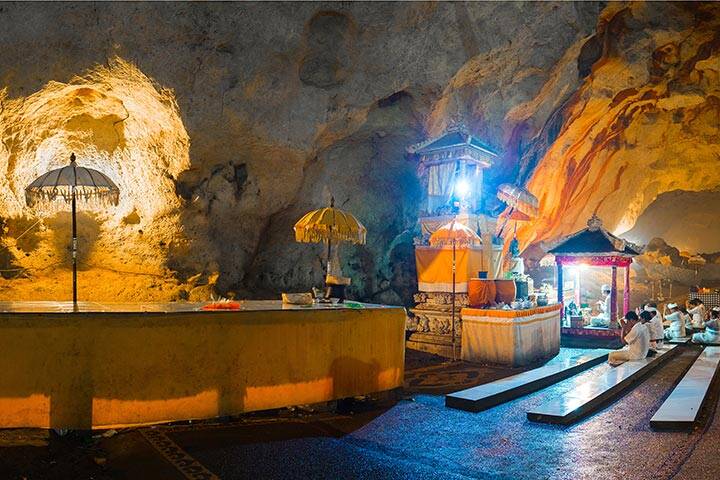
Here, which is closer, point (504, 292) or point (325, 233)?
point (325, 233)

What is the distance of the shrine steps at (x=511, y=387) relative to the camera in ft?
25.1

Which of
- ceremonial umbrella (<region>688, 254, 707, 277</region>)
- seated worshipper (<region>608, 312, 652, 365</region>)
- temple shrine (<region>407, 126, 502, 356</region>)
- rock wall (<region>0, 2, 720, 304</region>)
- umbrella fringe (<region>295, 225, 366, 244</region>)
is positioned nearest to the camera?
umbrella fringe (<region>295, 225, 366, 244</region>)

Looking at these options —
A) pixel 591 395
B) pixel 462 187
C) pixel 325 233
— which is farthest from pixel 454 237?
pixel 591 395

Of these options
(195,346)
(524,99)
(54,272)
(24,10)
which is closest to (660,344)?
(524,99)

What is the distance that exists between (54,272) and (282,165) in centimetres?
568

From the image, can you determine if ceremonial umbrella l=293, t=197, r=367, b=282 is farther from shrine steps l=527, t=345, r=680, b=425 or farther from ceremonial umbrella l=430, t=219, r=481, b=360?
ceremonial umbrella l=430, t=219, r=481, b=360

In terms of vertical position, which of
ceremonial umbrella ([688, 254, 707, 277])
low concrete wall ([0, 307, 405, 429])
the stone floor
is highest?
ceremonial umbrella ([688, 254, 707, 277])

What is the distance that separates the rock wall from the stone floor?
7046 mm

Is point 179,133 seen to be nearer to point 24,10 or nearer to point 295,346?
point 24,10

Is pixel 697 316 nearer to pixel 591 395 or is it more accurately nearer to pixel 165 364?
pixel 591 395

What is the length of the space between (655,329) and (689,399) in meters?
6.42

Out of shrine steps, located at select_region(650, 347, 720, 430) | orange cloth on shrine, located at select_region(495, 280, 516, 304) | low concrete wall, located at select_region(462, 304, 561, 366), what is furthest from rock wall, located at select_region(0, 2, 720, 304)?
shrine steps, located at select_region(650, 347, 720, 430)

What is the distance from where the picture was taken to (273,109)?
12578mm

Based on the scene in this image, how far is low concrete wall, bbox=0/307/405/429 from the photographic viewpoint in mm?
5234
